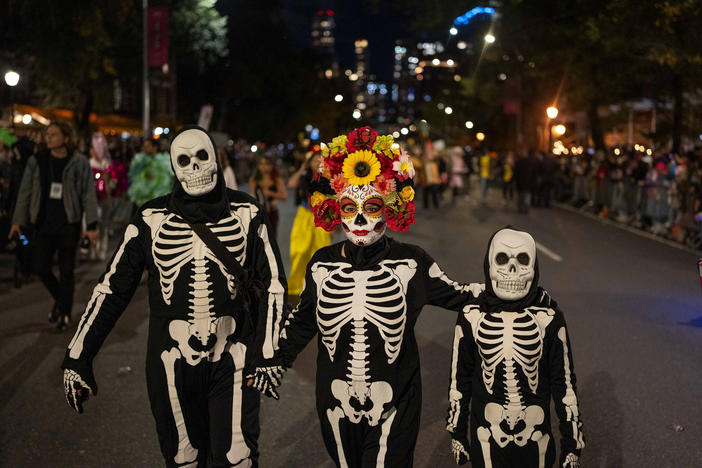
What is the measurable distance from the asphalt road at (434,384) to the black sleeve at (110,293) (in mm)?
1522

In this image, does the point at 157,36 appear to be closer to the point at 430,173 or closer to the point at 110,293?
the point at 430,173

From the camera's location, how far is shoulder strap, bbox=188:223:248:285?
4.30m

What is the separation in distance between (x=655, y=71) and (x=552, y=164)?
Answer: 5020mm

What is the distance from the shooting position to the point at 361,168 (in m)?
4.08

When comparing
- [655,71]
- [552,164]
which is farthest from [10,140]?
[655,71]

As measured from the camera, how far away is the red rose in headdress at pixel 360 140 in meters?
4.14

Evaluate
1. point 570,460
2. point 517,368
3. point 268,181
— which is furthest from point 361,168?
point 268,181

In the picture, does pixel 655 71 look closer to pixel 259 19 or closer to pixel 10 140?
pixel 10 140

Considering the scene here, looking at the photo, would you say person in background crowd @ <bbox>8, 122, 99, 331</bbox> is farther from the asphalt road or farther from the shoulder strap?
the shoulder strap

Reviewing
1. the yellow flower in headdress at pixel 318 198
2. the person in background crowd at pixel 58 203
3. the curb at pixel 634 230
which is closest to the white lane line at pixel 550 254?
the curb at pixel 634 230

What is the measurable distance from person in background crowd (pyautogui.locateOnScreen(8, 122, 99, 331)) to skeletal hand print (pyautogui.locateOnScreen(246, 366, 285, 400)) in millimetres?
5085

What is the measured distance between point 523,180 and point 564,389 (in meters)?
22.5

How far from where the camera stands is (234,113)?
219ft

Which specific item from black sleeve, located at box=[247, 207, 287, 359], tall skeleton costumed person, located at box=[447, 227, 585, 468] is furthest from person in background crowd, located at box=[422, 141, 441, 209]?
tall skeleton costumed person, located at box=[447, 227, 585, 468]
